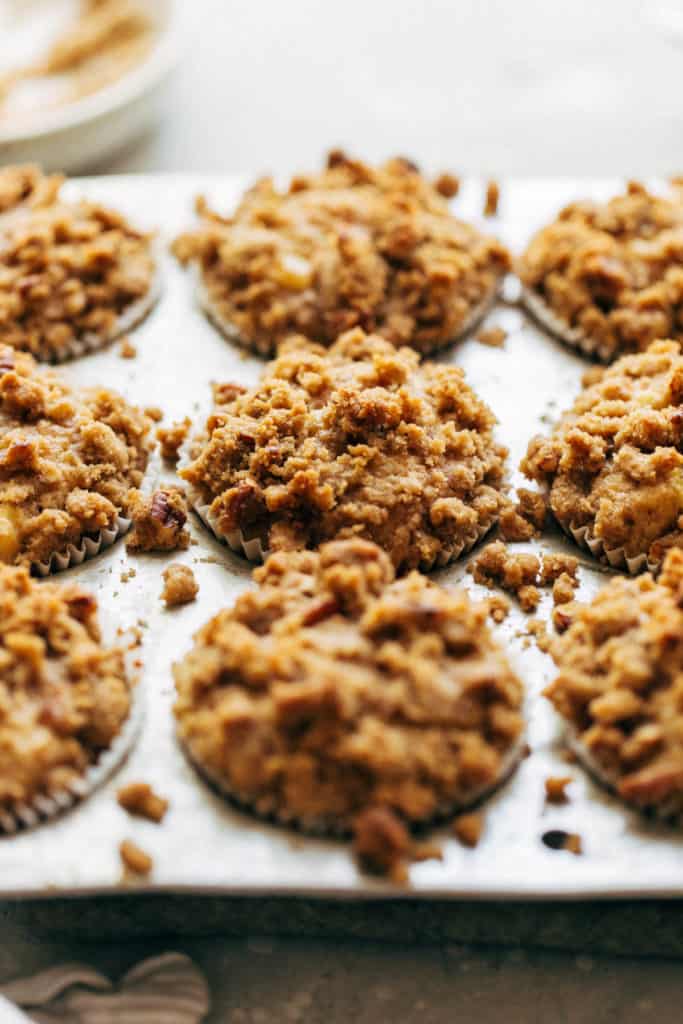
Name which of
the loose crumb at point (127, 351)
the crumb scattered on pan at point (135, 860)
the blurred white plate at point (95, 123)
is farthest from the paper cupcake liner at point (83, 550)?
the blurred white plate at point (95, 123)

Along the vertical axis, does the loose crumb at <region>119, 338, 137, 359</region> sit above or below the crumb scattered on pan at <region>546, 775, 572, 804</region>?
above

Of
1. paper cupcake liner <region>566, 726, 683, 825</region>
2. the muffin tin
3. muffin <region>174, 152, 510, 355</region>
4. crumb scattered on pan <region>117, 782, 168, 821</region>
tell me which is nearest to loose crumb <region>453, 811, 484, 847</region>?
the muffin tin

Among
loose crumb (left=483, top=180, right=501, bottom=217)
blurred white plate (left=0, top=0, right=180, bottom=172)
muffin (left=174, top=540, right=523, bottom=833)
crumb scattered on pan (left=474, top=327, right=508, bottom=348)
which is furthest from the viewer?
blurred white plate (left=0, top=0, right=180, bottom=172)

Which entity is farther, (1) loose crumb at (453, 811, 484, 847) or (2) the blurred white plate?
(2) the blurred white plate

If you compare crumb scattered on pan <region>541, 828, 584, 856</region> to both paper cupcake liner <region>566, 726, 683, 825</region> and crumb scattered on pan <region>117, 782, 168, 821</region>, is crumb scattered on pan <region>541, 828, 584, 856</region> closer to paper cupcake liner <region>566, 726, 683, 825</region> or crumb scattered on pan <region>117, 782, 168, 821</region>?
paper cupcake liner <region>566, 726, 683, 825</region>

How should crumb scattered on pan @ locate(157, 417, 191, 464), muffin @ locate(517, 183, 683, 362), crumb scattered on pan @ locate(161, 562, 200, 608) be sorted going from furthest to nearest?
muffin @ locate(517, 183, 683, 362), crumb scattered on pan @ locate(157, 417, 191, 464), crumb scattered on pan @ locate(161, 562, 200, 608)

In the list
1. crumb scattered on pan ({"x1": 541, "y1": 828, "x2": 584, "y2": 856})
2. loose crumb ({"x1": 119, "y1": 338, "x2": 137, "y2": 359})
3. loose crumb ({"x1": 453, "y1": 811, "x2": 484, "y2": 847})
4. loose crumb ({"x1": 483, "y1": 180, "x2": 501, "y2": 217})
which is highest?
loose crumb ({"x1": 483, "y1": 180, "x2": 501, "y2": 217})
